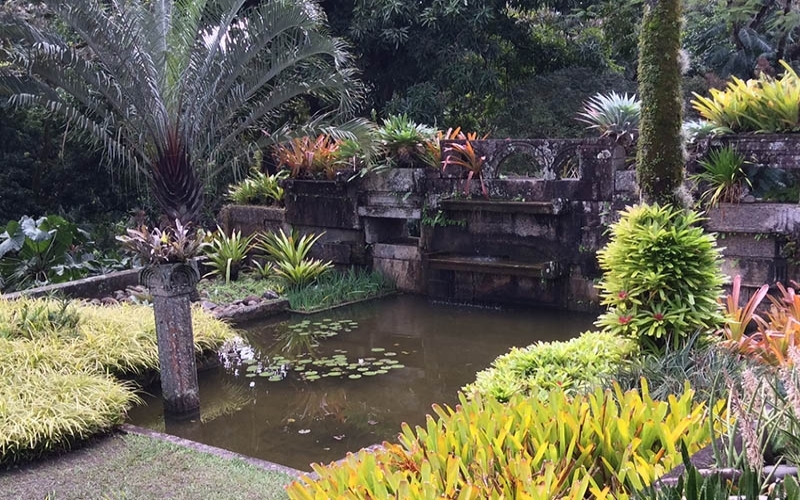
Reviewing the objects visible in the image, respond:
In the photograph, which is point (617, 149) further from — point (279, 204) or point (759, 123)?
point (279, 204)

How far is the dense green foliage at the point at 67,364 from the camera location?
4934 mm

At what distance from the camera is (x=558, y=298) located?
31.4 feet

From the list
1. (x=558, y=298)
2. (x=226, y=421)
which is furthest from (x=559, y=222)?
(x=226, y=421)

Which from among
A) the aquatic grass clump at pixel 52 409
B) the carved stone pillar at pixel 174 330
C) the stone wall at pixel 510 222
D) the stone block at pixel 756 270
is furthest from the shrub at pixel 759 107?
the aquatic grass clump at pixel 52 409

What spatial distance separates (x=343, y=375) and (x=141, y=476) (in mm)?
2640

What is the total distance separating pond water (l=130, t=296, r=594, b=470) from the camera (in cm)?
566

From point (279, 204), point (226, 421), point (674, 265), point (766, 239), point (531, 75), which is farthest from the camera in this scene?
point (531, 75)

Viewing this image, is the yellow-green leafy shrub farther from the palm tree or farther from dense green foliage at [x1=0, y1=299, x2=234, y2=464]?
the palm tree

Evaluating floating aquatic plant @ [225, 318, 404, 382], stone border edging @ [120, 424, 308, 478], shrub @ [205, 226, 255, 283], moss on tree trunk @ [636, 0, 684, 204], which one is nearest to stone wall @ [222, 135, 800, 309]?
shrub @ [205, 226, 255, 283]

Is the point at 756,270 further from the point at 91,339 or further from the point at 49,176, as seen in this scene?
the point at 49,176

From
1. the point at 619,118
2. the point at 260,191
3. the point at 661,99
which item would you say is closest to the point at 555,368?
the point at 661,99

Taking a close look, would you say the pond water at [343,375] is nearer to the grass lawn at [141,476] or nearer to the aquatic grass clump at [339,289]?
the aquatic grass clump at [339,289]

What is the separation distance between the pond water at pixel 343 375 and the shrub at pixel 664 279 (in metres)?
1.85

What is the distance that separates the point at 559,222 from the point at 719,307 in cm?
464
